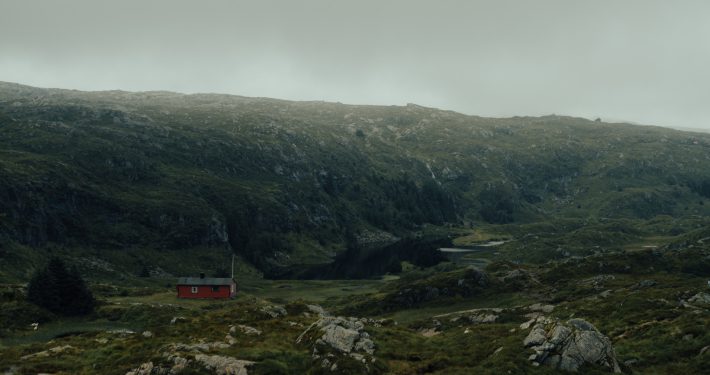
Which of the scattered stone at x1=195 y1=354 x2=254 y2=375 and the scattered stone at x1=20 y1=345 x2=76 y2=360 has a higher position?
the scattered stone at x1=195 y1=354 x2=254 y2=375

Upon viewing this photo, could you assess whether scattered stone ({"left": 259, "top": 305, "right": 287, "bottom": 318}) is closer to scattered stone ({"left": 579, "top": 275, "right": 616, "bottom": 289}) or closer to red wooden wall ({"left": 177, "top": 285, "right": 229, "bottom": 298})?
red wooden wall ({"left": 177, "top": 285, "right": 229, "bottom": 298})

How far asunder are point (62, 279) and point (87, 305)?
22.4 ft

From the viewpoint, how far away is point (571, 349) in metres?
44.0

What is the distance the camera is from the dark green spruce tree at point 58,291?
93625mm

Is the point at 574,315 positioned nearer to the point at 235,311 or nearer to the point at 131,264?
the point at 235,311

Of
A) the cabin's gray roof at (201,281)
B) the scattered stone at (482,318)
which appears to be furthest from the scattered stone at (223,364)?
the cabin's gray roof at (201,281)

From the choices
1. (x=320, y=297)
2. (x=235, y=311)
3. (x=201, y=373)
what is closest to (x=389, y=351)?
(x=201, y=373)

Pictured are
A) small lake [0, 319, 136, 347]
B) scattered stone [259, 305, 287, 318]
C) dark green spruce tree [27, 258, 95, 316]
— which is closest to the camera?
scattered stone [259, 305, 287, 318]

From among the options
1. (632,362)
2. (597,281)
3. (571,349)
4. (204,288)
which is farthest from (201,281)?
(632,362)

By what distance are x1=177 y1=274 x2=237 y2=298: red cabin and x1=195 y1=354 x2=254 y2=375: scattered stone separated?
80.9 metres

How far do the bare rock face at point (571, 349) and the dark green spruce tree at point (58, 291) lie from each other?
80.1m

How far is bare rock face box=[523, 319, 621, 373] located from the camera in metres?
43.4

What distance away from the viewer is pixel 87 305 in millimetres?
97750

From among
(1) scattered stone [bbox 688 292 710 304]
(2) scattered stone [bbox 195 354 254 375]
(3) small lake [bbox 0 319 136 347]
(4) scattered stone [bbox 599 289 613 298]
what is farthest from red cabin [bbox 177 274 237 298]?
(1) scattered stone [bbox 688 292 710 304]
